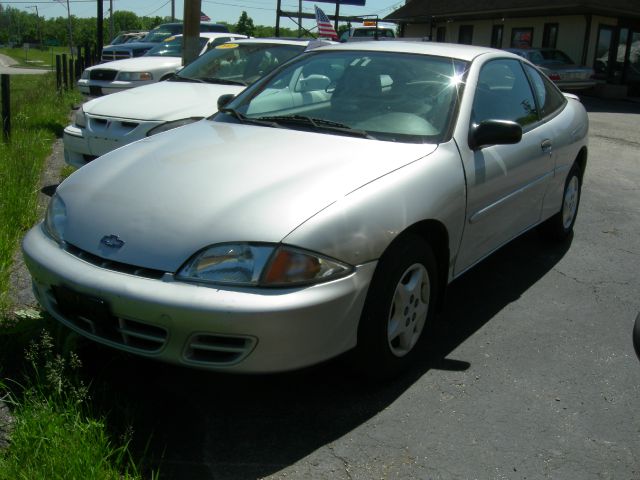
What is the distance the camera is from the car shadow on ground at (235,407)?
2.78 metres

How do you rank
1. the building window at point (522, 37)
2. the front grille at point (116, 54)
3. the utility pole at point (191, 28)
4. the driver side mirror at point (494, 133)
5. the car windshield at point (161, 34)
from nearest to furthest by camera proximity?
the driver side mirror at point (494, 133), the utility pole at point (191, 28), the front grille at point (116, 54), the car windshield at point (161, 34), the building window at point (522, 37)

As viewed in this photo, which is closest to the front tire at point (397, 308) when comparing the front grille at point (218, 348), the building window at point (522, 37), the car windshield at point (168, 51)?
the front grille at point (218, 348)

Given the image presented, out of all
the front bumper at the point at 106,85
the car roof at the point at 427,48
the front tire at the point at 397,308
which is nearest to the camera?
the front tire at the point at 397,308

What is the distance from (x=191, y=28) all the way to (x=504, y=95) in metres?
6.26

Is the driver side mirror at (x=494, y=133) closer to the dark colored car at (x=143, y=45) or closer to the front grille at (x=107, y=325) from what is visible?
the front grille at (x=107, y=325)

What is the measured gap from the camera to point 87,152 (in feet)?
21.9

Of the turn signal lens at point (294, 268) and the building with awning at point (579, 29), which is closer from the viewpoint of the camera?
the turn signal lens at point (294, 268)

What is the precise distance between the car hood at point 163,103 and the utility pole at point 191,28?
243 centimetres

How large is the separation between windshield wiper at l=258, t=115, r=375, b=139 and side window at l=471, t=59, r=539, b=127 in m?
0.66

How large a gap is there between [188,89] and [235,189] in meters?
4.61

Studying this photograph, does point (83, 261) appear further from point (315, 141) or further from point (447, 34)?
point (447, 34)

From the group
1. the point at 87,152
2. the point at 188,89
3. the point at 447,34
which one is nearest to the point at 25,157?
the point at 87,152

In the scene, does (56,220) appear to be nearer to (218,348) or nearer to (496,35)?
Result: (218,348)

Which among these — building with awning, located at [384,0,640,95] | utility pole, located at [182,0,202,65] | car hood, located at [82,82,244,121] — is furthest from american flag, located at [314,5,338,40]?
car hood, located at [82,82,244,121]
